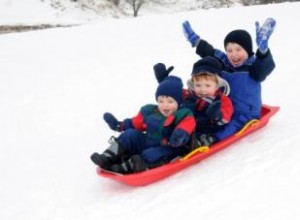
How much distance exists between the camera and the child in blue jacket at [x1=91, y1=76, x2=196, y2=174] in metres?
3.65

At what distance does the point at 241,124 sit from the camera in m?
4.14

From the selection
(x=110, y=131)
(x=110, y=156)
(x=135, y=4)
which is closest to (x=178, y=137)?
(x=110, y=156)

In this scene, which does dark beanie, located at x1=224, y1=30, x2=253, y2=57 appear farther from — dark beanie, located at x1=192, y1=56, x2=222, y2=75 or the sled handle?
the sled handle

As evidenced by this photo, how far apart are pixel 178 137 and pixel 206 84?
0.64 metres

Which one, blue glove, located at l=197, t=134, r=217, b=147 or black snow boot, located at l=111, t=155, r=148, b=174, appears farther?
blue glove, located at l=197, t=134, r=217, b=147

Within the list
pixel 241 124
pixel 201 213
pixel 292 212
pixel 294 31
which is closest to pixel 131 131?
pixel 241 124

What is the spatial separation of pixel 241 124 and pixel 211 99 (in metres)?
0.35

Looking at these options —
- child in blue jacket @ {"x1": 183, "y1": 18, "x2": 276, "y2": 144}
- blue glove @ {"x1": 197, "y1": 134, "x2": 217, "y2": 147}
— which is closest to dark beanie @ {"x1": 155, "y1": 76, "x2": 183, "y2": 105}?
blue glove @ {"x1": 197, "y1": 134, "x2": 217, "y2": 147}

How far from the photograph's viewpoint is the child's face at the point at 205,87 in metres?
3.98

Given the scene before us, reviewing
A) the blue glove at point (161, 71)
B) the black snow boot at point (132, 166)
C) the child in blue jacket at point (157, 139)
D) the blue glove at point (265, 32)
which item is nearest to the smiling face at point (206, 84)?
the child in blue jacket at point (157, 139)

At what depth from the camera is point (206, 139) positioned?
12.8 feet

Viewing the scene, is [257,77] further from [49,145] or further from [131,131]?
[49,145]

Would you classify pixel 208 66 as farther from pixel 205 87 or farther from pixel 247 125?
pixel 247 125

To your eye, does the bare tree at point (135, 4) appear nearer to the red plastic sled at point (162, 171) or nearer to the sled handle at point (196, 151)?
the red plastic sled at point (162, 171)
